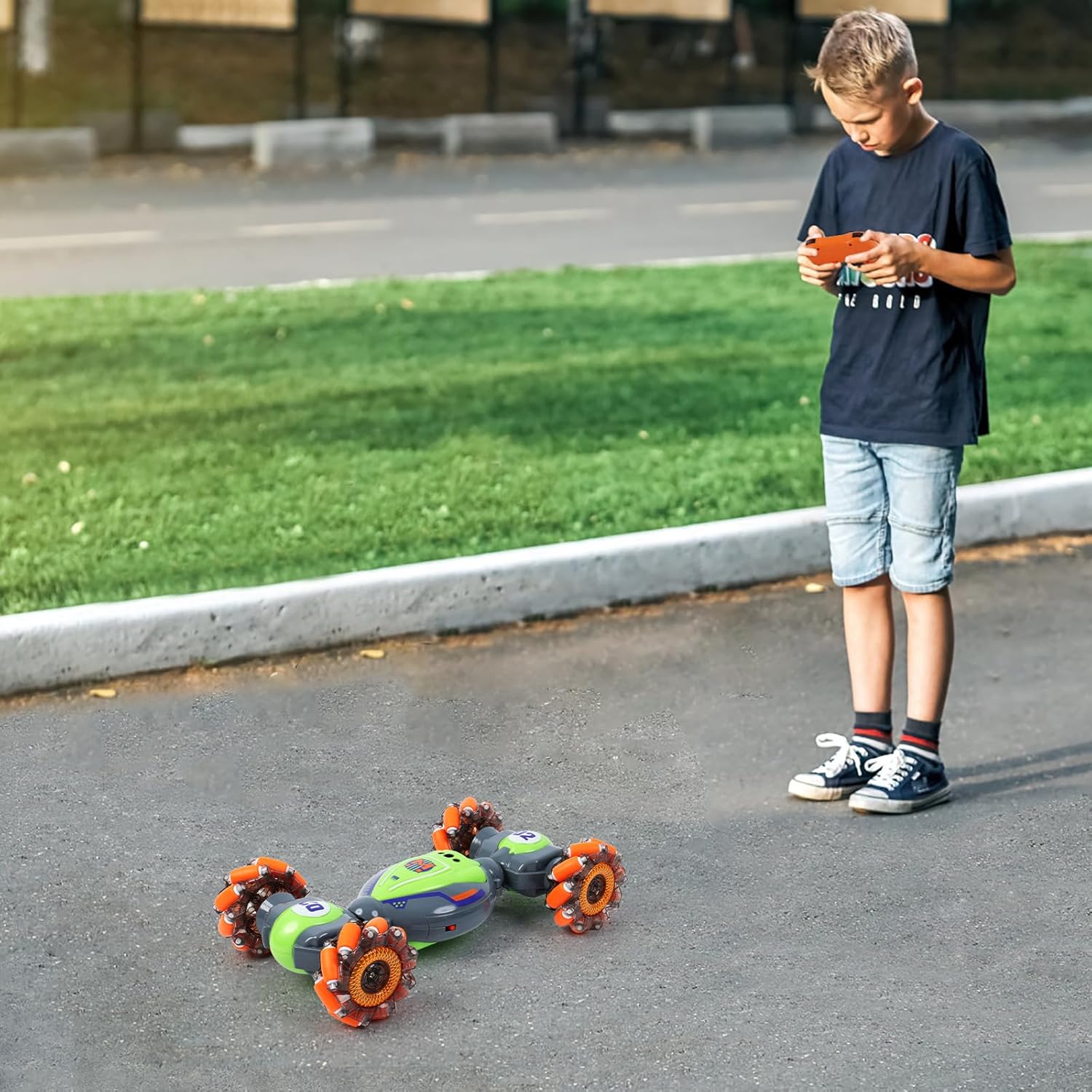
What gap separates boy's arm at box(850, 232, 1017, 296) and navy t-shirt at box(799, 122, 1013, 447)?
4cm

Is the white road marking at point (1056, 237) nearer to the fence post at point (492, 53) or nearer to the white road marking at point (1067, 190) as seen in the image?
the white road marking at point (1067, 190)

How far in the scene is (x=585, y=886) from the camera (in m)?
4.14

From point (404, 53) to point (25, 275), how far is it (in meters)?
19.4

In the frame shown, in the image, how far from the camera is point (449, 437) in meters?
8.32

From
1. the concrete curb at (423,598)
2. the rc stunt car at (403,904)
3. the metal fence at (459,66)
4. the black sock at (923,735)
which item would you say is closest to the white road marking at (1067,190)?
the metal fence at (459,66)

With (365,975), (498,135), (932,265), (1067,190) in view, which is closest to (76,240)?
(498,135)

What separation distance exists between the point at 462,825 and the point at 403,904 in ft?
1.48

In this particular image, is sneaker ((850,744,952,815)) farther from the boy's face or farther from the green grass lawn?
the green grass lawn

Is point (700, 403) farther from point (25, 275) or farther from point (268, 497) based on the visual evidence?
point (25, 275)

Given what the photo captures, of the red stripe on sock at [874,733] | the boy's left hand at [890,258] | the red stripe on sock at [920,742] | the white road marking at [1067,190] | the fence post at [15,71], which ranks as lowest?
the red stripe on sock at [874,733]

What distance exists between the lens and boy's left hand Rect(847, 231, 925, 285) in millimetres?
4395

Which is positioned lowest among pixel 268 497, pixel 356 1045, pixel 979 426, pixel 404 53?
pixel 356 1045

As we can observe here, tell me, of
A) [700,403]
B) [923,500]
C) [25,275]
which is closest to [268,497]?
[700,403]

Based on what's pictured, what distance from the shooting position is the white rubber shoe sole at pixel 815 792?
4.94 m
